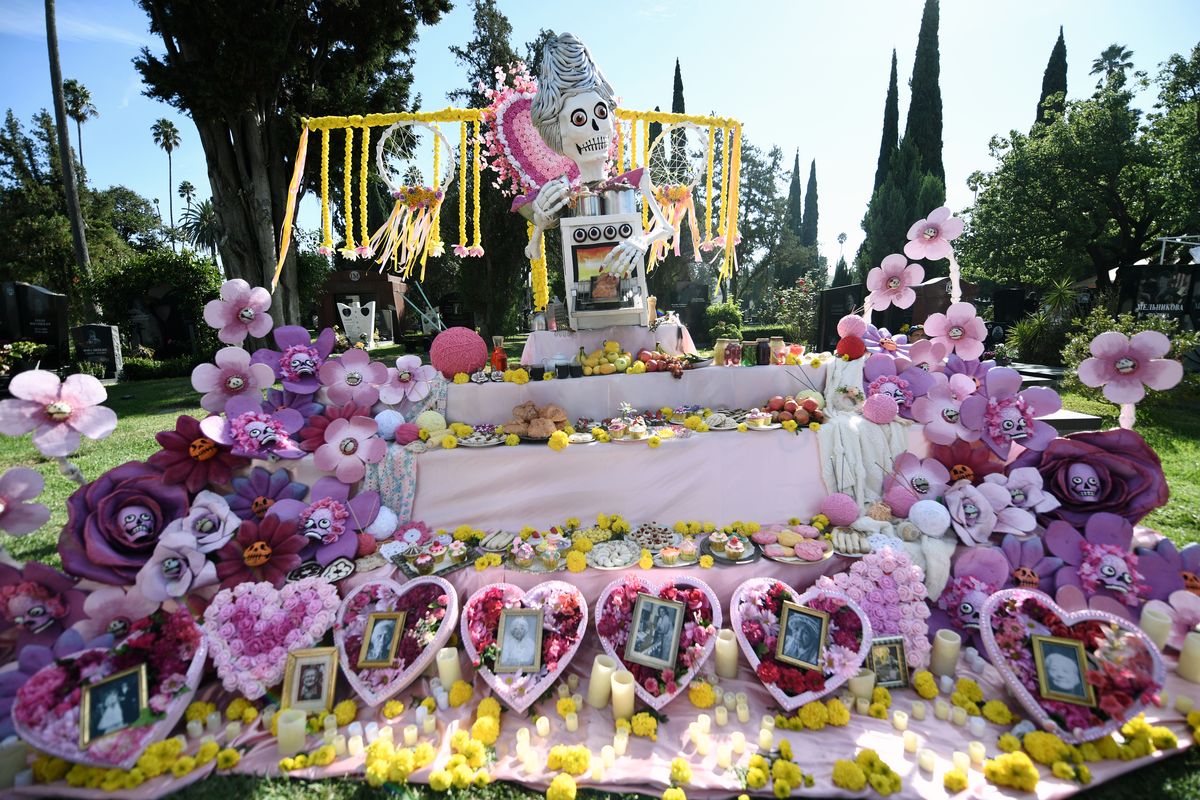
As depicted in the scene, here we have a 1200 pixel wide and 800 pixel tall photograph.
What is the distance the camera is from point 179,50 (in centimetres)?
1060

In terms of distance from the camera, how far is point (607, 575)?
3.01m

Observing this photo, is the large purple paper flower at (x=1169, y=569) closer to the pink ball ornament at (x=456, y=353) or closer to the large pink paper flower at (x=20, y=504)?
the pink ball ornament at (x=456, y=353)

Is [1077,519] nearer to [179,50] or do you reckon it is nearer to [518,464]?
[518,464]

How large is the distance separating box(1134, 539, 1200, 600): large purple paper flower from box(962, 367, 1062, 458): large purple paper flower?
773mm

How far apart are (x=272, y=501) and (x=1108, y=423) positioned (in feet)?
29.4

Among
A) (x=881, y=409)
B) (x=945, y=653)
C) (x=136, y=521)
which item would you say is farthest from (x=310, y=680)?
(x=881, y=409)

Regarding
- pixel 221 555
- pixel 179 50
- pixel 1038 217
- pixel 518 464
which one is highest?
pixel 179 50

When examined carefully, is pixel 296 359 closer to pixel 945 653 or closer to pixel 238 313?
pixel 238 313

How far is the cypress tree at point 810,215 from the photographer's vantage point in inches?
2073

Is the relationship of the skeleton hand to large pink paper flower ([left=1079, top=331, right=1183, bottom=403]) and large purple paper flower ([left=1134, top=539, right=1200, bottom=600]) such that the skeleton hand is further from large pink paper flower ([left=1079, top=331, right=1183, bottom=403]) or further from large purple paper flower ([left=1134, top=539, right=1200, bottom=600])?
large purple paper flower ([left=1134, top=539, right=1200, bottom=600])

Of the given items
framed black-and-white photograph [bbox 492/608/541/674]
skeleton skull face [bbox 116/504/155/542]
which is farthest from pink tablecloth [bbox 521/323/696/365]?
skeleton skull face [bbox 116/504/155/542]

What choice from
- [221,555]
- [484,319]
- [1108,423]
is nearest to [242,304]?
[221,555]

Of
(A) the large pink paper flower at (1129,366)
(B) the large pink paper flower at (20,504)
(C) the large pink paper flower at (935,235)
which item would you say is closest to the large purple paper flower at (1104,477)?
(A) the large pink paper flower at (1129,366)

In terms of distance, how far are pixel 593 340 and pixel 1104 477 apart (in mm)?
3652
